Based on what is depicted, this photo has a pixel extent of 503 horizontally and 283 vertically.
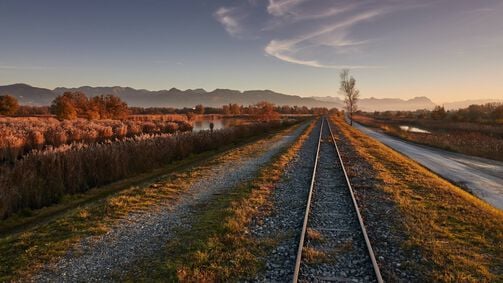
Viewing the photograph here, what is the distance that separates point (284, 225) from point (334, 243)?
1406 millimetres

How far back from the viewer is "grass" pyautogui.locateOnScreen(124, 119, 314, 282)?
16.8 ft

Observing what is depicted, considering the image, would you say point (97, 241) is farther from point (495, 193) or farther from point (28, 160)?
point (495, 193)

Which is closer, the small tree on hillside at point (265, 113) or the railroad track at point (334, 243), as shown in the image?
the railroad track at point (334, 243)

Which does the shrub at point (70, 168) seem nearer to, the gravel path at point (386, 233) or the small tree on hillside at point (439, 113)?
the gravel path at point (386, 233)

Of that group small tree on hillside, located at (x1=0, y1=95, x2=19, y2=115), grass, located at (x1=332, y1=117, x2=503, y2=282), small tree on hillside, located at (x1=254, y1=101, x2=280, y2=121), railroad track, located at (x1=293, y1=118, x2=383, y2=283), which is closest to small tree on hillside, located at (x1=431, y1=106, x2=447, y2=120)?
small tree on hillside, located at (x1=254, y1=101, x2=280, y2=121)

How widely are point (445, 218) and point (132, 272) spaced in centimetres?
776

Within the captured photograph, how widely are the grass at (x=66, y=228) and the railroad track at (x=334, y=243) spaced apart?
4.63 meters

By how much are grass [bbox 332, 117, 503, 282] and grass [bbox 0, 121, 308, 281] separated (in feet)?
22.9

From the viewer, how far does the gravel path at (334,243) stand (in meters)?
5.03

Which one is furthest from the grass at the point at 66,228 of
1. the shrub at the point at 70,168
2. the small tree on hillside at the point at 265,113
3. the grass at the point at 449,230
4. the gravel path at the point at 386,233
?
the small tree on hillside at the point at 265,113

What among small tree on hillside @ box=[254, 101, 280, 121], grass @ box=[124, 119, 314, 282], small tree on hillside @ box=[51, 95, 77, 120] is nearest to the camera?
grass @ box=[124, 119, 314, 282]

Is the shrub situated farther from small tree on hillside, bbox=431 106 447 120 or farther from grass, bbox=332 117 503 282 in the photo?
small tree on hillside, bbox=431 106 447 120

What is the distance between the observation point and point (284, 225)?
7254mm

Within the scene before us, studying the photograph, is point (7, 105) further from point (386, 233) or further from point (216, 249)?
point (386, 233)
